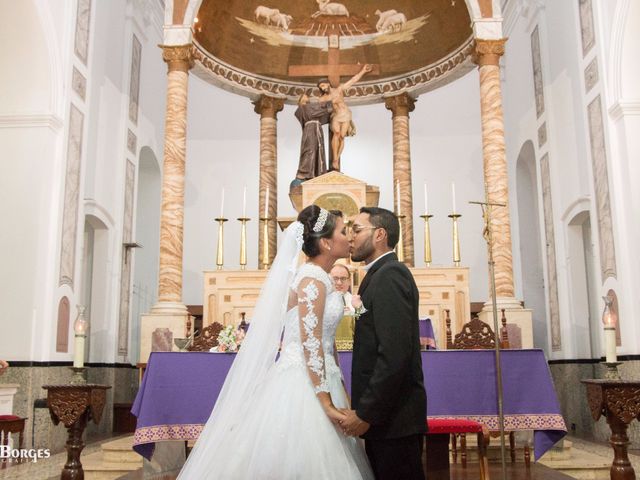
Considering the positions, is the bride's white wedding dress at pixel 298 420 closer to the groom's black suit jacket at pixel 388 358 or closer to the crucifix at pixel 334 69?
the groom's black suit jacket at pixel 388 358

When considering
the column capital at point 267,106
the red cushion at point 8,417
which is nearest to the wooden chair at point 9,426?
the red cushion at point 8,417

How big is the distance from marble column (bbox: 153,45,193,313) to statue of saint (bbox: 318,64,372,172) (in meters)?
2.19

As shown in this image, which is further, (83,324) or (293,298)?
(83,324)

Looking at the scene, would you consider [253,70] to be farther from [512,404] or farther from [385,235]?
[385,235]

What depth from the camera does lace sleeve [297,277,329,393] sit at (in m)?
3.10

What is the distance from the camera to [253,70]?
484 inches

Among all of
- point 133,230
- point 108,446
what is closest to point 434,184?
point 133,230

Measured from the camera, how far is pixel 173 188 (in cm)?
955

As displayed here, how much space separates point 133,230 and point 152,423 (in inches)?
276

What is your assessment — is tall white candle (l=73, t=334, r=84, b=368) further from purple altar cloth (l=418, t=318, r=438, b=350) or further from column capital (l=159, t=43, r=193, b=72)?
column capital (l=159, t=43, r=193, b=72)

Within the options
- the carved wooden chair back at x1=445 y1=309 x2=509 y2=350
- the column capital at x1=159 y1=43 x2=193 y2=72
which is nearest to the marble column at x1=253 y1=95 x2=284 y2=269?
the column capital at x1=159 y1=43 x2=193 y2=72

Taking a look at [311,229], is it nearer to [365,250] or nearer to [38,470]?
[365,250]

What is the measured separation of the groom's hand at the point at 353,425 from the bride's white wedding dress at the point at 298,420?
0.20m

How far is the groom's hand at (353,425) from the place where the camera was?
2.80 m
